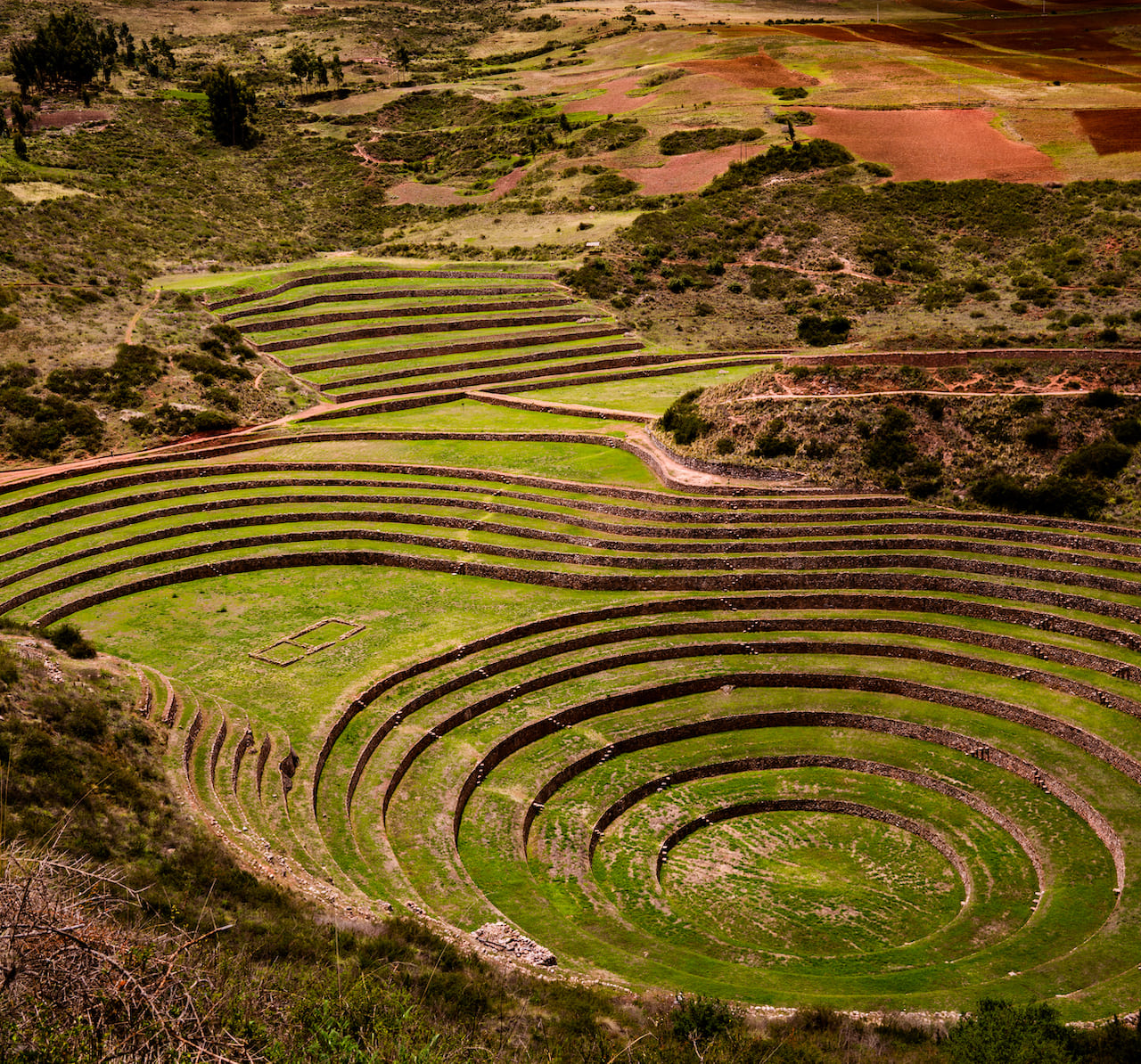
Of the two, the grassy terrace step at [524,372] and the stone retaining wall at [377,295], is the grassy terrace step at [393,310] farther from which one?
the grassy terrace step at [524,372]

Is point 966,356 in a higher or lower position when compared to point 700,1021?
higher

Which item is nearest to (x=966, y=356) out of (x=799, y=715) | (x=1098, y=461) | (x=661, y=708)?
(x=1098, y=461)

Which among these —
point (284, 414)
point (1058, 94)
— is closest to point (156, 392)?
point (284, 414)

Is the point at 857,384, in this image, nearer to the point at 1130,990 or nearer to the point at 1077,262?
the point at 1130,990

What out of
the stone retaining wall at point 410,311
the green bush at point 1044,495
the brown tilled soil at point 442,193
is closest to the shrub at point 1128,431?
the green bush at point 1044,495

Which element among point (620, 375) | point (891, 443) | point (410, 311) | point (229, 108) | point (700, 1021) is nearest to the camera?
→ point (700, 1021)

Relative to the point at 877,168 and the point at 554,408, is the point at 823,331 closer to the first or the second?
the point at 554,408

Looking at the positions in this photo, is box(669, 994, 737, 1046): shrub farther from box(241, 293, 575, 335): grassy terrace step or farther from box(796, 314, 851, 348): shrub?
box(241, 293, 575, 335): grassy terrace step
